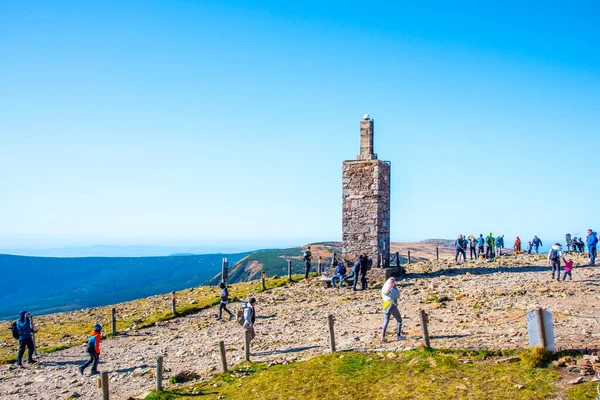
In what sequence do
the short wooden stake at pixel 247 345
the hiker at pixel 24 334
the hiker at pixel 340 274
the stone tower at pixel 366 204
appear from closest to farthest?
1. the short wooden stake at pixel 247 345
2. the hiker at pixel 24 334
3. the hiker at pixel 340 274
4. the stone tower at pixel 366 204

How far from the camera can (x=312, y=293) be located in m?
30.7

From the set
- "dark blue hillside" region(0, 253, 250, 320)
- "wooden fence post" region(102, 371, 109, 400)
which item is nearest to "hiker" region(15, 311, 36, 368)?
"wooden fence post" region(102, 371, 109, 400)

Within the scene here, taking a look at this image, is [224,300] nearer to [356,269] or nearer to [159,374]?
[356,269]

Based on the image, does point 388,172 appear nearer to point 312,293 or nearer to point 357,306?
point 312,293

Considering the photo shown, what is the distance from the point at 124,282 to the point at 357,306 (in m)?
123

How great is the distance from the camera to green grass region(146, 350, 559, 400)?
11.4m

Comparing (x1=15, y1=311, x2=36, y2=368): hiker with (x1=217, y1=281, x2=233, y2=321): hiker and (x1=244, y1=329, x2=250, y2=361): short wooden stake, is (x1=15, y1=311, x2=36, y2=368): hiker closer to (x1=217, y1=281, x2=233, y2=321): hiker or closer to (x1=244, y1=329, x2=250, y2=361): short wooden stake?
(x1=217, y1=281, x2=233, y2=321): hiker

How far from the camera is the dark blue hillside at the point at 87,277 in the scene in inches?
4764

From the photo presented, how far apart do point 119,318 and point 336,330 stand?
656 inches

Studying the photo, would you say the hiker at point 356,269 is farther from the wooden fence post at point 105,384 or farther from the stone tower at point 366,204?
the wooden fence post at point 105,384

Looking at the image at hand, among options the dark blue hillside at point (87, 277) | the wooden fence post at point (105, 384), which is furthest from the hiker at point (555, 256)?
the dark blue hillside at point (87, 277)

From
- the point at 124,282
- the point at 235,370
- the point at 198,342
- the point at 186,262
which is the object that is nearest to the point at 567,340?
the point at 235,370

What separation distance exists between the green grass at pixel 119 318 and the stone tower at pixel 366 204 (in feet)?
20.2

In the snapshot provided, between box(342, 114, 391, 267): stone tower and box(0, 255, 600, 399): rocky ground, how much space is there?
4.35 m
